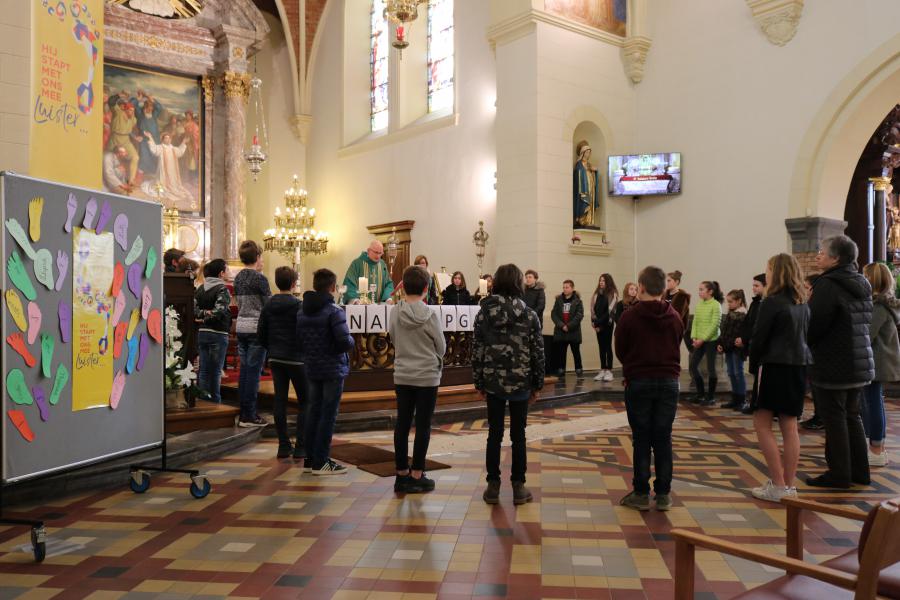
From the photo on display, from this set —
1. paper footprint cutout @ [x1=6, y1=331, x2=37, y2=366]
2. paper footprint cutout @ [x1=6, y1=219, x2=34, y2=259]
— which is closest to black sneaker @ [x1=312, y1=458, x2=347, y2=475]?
paper footprint cutout @ [x1=6, y1=331, x2=37, y2=366]

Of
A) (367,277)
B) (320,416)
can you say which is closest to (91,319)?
(320,416)

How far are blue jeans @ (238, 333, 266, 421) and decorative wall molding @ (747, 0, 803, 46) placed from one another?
8.66 metres

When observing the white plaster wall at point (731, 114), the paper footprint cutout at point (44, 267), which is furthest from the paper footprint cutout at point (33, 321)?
the white plaster wall at point (731, 114)

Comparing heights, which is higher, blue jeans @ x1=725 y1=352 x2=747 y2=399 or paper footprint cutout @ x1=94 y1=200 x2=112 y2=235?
paper footprint cutout @ x1=94 y1=200 x2=112 y2=235

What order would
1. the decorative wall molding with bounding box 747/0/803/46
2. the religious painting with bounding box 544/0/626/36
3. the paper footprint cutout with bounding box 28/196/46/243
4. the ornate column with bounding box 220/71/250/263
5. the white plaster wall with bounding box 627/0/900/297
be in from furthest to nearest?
the ornate column with bounding box 220/71/250/263, the religious painting with bounding box 544/0/626/36, the decorative wall molding with bounding box 747/0/803/46, the white plaster wall with bounding box 627/0/900/297, the paper footprint cutout with bounding box 28/196/46/243

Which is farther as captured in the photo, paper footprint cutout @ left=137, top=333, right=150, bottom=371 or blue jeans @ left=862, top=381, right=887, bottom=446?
blue jeans @ left=862, top=381, right=887, bottom=446

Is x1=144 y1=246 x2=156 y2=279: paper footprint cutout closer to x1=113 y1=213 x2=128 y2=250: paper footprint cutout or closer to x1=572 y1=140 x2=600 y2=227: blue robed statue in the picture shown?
x1=113 y1=213 x2=128 y2=250: paper footprint cutout

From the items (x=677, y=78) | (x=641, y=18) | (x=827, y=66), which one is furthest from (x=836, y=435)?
(x=641, y=18)

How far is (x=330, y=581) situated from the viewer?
3219mm

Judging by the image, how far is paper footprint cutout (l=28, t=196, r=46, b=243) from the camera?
3.65m

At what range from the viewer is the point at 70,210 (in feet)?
12.8

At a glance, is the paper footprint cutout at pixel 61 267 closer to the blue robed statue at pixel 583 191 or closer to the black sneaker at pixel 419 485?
the black sneaker at pixel 419 485

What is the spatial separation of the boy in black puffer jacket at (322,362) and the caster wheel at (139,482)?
102 cm

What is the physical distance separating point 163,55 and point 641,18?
926 cm
